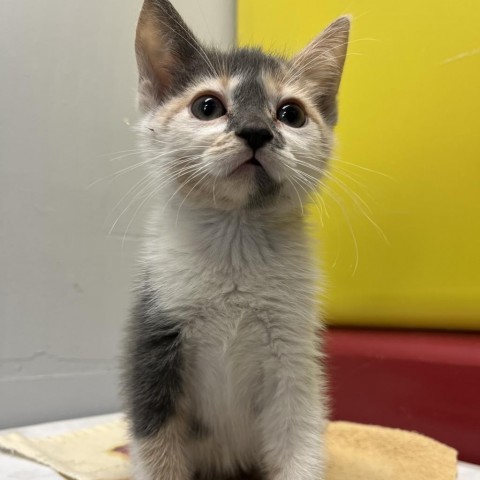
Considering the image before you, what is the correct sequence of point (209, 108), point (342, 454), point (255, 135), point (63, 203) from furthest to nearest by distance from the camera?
point (63, 203) < point (342, 454) < point (209, 108) < point (255, 135)

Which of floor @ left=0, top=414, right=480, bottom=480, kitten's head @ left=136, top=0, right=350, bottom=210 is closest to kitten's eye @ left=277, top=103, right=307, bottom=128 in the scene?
kitten's head @ left=136, top=0, right=350, bottom=210

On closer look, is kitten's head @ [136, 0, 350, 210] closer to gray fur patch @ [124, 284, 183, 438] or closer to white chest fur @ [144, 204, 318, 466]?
white chest fur @ [144, 204, 318, 466]

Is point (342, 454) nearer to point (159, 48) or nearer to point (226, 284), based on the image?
point (226, 284)

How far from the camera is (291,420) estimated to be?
2.97 ft

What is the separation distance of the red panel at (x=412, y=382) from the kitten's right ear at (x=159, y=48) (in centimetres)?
80

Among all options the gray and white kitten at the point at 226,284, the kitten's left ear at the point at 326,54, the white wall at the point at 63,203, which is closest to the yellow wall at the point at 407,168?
the kitten's left ear at the point at 326,54

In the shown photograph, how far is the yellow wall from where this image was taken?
1281 mm

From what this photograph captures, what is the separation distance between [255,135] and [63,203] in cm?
78

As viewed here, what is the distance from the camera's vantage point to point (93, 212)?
4.93 feet

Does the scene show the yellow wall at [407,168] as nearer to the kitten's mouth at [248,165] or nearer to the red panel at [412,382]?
the red panel at [412,382]

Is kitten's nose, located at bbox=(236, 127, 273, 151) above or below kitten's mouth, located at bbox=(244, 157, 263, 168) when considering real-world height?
above

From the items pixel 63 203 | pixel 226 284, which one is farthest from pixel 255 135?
pixel 63 203

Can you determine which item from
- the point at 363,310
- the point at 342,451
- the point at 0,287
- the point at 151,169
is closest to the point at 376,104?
the point at 363,310

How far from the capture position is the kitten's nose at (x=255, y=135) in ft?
2.74
